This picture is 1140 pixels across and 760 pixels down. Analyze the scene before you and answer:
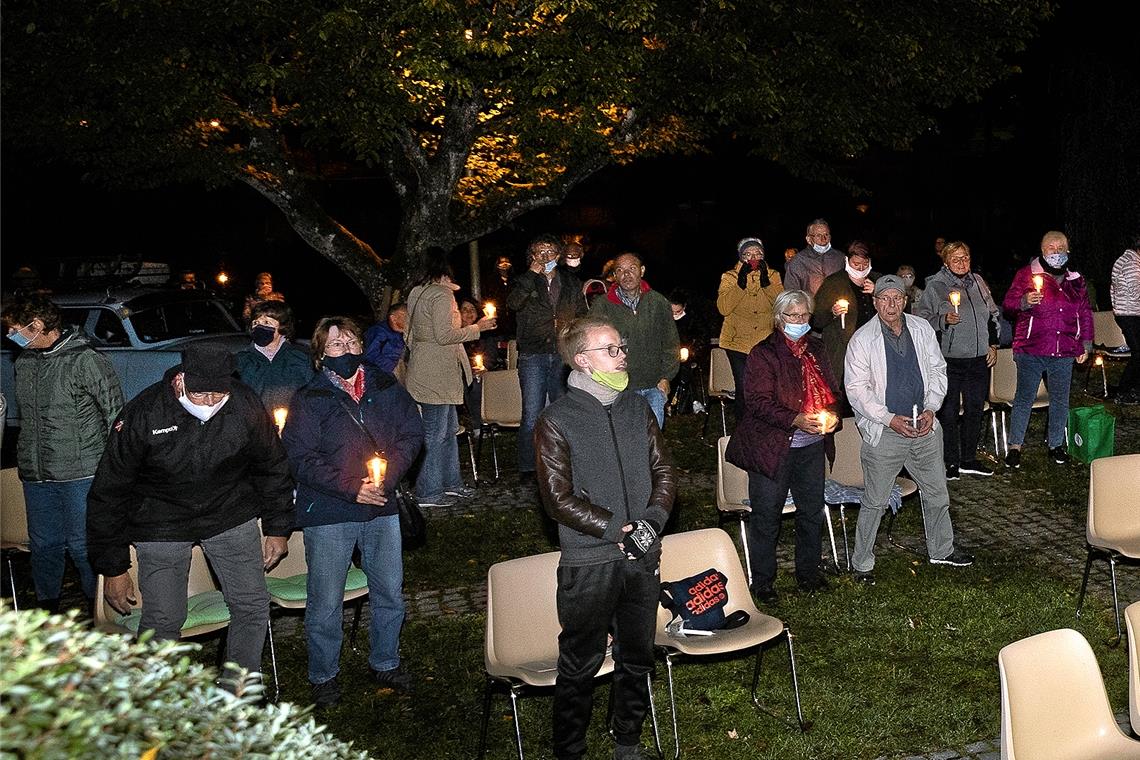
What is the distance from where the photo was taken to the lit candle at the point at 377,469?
587 centimetres

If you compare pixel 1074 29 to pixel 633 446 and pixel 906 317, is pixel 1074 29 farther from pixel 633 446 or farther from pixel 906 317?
pixel 633 446

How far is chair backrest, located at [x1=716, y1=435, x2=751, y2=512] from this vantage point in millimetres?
7863

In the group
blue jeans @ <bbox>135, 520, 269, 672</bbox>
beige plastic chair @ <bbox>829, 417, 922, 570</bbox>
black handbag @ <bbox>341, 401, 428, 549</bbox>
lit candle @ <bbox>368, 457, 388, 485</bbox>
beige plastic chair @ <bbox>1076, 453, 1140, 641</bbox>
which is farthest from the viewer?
→ beige plastic chair @ <bbox>829, 417, 922, 570</bbox>

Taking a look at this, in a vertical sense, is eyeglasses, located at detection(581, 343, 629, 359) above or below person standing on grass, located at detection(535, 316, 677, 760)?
above

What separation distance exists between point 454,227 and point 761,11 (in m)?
4.73

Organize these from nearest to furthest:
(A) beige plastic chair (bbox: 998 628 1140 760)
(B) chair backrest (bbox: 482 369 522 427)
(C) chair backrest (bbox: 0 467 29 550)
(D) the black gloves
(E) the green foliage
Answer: (E) the green foliage < (A) beige plastic chair (bbox: 998 628 1140 760) < (D) the black gloves < (C) chair backrest (bbox: 0 467 29 550) < (B) chair backrest (bbox: 482 369 522 427)

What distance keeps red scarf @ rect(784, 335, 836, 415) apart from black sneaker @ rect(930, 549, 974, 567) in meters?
1.68

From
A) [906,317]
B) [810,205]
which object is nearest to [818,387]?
[906,317]

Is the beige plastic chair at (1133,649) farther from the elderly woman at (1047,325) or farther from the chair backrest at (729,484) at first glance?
the elderly woman at (1047,325)

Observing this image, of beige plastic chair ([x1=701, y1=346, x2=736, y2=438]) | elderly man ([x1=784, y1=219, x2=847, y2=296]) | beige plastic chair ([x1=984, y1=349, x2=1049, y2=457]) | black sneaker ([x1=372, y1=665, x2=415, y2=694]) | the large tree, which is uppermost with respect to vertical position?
the large tree

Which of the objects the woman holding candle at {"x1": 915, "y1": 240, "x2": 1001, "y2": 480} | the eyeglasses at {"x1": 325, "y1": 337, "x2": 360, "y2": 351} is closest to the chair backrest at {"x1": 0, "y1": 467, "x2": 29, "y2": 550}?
the eyeglasses at {"x1": 325, "y1": 337, "x2": 360, "y2": 351}

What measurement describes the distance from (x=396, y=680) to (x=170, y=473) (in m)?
1.83

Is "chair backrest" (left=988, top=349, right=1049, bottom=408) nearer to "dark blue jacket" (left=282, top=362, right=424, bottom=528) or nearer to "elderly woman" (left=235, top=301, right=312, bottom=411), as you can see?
"elderly woman" (left=235, top=301, right=312, bottom=411)

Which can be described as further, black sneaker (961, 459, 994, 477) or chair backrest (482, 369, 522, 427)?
chair backrest (482, 369, 522, 427)
